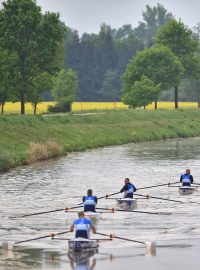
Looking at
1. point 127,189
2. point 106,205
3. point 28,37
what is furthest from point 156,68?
point 106,205

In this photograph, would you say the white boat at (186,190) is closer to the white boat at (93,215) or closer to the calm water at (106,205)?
the calm water at (106,205)

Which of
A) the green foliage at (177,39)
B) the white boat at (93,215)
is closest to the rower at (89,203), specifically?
the white boat at (93,215)

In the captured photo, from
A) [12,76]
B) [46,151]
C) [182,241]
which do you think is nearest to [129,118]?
[12,76]

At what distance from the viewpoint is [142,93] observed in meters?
130

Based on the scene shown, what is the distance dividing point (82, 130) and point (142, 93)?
33.4m

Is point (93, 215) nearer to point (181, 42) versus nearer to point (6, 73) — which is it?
point (6, 73)

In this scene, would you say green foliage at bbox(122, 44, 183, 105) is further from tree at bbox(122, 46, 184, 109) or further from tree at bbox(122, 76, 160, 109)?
A: tree at bbox(122, 76, 160, 109)

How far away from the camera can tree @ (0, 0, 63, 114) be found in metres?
102

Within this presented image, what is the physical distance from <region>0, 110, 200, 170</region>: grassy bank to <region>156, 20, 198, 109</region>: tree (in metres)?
13.2

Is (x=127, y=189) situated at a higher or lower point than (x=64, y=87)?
lower

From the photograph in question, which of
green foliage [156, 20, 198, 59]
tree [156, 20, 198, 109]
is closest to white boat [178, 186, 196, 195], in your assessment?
tree [156, 20, 198, 109]

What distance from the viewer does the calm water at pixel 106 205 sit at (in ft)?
117

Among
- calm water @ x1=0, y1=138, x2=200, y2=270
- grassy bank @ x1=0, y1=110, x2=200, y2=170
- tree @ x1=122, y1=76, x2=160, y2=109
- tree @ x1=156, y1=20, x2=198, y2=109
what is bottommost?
calm water @ x1=0, y1=138, x2=200, y2=270

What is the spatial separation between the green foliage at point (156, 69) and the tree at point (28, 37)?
31.9 m
